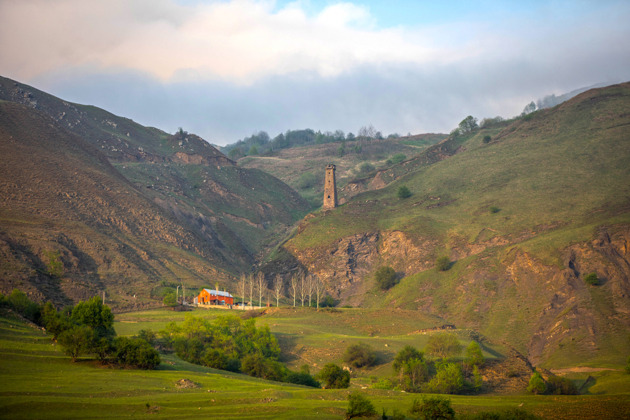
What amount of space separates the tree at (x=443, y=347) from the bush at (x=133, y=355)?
28778mm

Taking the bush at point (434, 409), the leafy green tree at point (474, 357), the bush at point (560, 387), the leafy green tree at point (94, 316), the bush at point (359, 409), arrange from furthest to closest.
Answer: the leafy green tree at point (474, 357) → the bush at point (560, 387) → the leafy green tree at point (94, 316) → the bush at point (359, 409) → the bush at point (434, 409)

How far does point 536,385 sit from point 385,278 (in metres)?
52.4

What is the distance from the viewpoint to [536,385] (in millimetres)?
45031

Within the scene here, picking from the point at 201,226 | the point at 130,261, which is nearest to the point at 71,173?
the point at 130,261

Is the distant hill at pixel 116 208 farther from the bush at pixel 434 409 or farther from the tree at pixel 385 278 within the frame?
the bush at pixel 434 409

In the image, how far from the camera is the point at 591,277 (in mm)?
75562

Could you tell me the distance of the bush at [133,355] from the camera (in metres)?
33.0

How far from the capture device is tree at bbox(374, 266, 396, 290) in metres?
96.9

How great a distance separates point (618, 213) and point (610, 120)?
44913 mm

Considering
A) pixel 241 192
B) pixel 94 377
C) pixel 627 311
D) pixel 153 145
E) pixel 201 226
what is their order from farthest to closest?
pixel 153 145
pixel 241 192
pixel 201 226
pixel 627 311
pixel 94 377

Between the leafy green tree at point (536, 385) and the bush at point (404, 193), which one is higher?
the bush at point (404, 193)

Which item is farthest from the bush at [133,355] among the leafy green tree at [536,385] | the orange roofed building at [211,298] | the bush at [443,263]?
the bush at [443,263]

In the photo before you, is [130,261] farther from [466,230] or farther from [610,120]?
[610,120]

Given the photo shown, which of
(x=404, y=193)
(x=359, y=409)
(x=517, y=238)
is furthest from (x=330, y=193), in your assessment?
(x=359, y=409)
